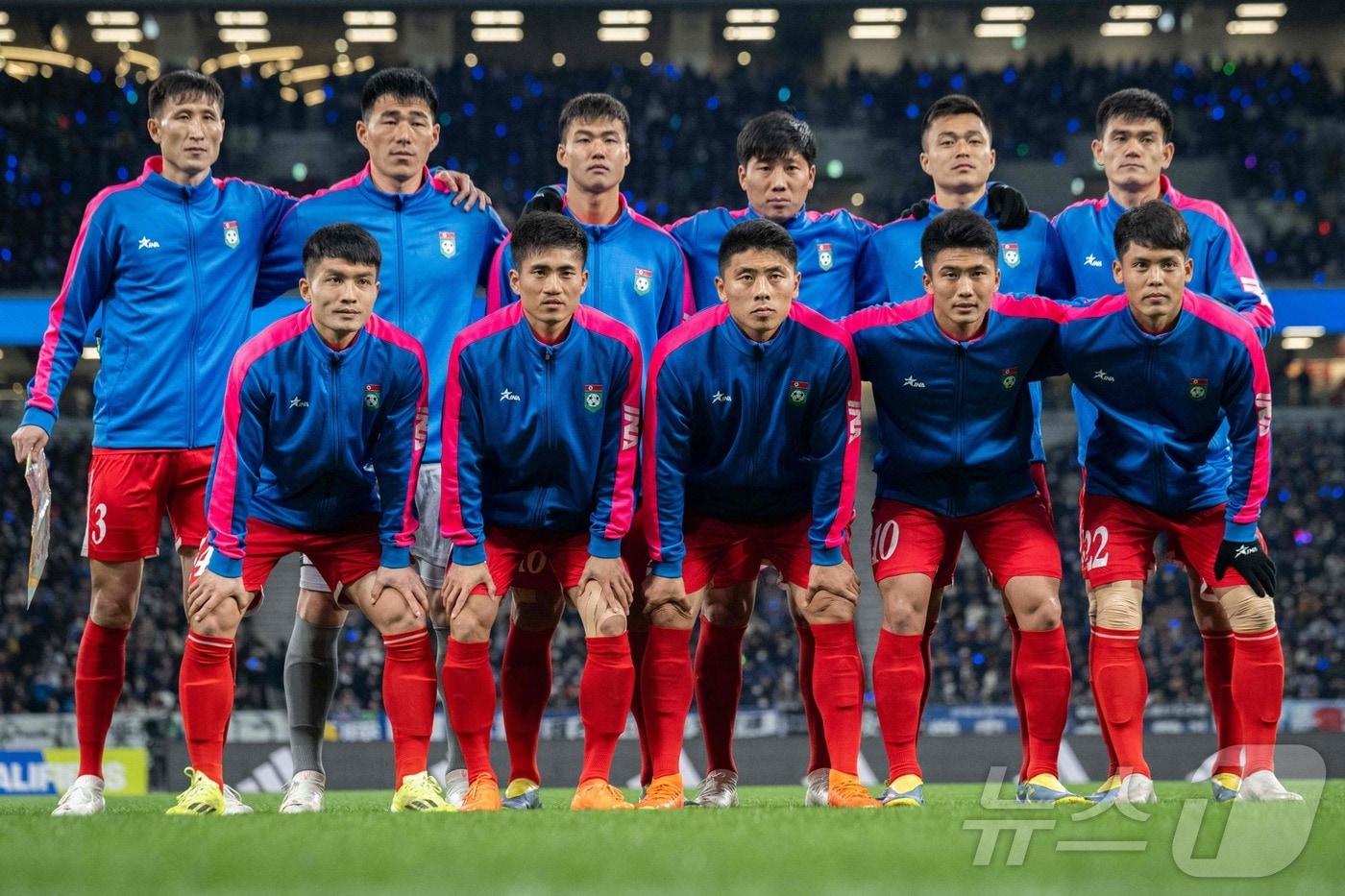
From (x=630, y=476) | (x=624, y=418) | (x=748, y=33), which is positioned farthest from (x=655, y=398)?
(x=748, y=33)

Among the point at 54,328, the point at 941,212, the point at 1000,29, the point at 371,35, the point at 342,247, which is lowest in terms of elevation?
the point at 54,328

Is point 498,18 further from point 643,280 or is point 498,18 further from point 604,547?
point 604,547

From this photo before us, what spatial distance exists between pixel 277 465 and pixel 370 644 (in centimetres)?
1313

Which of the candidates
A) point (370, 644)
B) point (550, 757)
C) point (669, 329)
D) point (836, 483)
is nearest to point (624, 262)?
point (669, 329)

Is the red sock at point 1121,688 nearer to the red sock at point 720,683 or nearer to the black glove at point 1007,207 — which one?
the red sock at point 720,683

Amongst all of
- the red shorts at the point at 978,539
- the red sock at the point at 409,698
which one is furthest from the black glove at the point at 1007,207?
the red sock at the point at 409,698

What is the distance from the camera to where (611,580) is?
4980 mm

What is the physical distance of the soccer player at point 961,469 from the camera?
5078 millimetres

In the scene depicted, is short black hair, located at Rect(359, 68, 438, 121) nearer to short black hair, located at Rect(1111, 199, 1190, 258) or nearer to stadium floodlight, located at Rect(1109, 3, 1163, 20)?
short black hair, located at Rect(1111, 199, 1190, 258)

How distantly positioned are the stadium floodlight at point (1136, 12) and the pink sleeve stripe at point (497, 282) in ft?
62.4

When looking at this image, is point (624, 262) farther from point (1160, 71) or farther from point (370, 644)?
point (1160, 71)

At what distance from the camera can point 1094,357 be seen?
5.24m

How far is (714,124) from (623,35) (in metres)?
2.43

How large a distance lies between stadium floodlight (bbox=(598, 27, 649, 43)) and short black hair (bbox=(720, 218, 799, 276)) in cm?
1882
